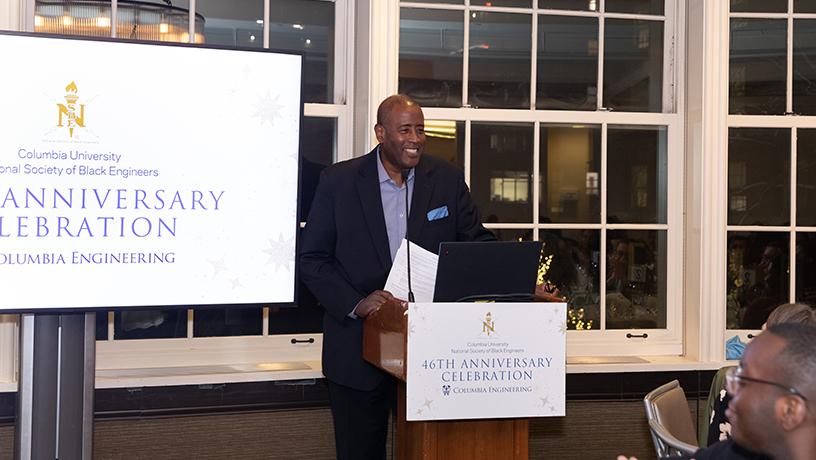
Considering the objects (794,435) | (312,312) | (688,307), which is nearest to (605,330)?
(688,307)

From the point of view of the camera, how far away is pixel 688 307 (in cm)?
468

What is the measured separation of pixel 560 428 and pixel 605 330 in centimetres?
54

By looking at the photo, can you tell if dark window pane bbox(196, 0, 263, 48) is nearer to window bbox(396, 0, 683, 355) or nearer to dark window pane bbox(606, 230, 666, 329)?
window bbox(396, 0, 683, 355)

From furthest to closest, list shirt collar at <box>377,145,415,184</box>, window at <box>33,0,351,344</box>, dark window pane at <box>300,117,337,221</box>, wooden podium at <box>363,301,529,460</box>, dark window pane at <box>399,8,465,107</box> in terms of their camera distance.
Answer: dark window pane at <box>399,8,465,107</box> < dark window pane at <box>300,117,337,221</box> < window at <box>33,0,351,344</box> < shirt collar at <box>377,145,415,184</box> < wooden podium at <box>363,301,529,460</box>

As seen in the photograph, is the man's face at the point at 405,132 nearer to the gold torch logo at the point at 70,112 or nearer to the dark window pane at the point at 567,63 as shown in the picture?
the gold torch logo at the point at 70,112

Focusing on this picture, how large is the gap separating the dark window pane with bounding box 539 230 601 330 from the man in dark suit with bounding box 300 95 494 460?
116 centimetres

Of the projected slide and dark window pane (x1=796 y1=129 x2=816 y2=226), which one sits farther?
dark window pane (x1=796 y1=129 x2=816 y2=226)

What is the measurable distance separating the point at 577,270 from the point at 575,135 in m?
0.64

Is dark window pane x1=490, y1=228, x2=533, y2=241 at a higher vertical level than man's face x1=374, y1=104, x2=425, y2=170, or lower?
lower

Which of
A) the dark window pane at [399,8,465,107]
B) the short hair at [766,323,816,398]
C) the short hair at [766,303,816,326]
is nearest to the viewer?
the short hair at [766,323,816,398]

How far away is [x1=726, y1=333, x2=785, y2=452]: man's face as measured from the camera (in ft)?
5.66

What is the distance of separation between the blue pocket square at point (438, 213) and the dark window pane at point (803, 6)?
229cm

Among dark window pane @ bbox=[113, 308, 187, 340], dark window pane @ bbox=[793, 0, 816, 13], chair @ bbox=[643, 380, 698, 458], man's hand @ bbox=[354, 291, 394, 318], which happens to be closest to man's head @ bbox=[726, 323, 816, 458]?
chair @ bbox=[643, 380, 698, 458]

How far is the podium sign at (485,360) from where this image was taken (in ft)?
9.30
